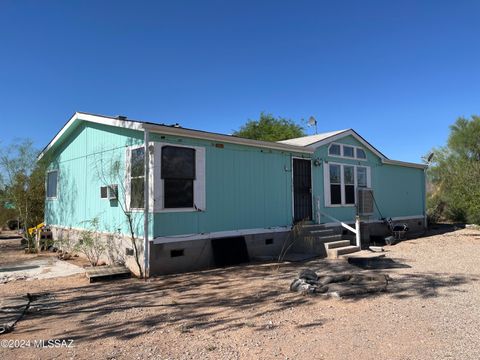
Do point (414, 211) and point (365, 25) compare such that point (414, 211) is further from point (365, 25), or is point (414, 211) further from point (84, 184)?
point (84, 184)

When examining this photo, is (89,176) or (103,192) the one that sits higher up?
(89,176)

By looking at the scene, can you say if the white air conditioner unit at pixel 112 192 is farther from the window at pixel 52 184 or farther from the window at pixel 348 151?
the window at pixel 348 151

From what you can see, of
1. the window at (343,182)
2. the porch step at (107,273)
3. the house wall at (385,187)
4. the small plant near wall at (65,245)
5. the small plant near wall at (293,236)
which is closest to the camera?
the porch step at (107,273)

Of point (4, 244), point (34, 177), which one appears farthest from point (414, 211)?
point (4, 244)

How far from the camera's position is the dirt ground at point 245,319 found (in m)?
3.59

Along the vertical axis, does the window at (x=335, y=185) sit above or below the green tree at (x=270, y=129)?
below

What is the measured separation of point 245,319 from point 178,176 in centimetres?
380

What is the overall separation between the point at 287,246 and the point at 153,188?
173 inches

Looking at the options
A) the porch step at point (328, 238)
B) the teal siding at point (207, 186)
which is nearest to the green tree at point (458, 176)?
the teal siding at point (207, 186)

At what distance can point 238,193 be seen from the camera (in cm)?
875

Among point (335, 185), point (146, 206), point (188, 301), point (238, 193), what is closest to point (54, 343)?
point (188, 301)

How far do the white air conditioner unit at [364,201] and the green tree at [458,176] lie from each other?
474cm

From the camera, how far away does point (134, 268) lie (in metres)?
7.42

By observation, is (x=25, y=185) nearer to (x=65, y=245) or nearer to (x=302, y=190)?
(x=65, y=245)
